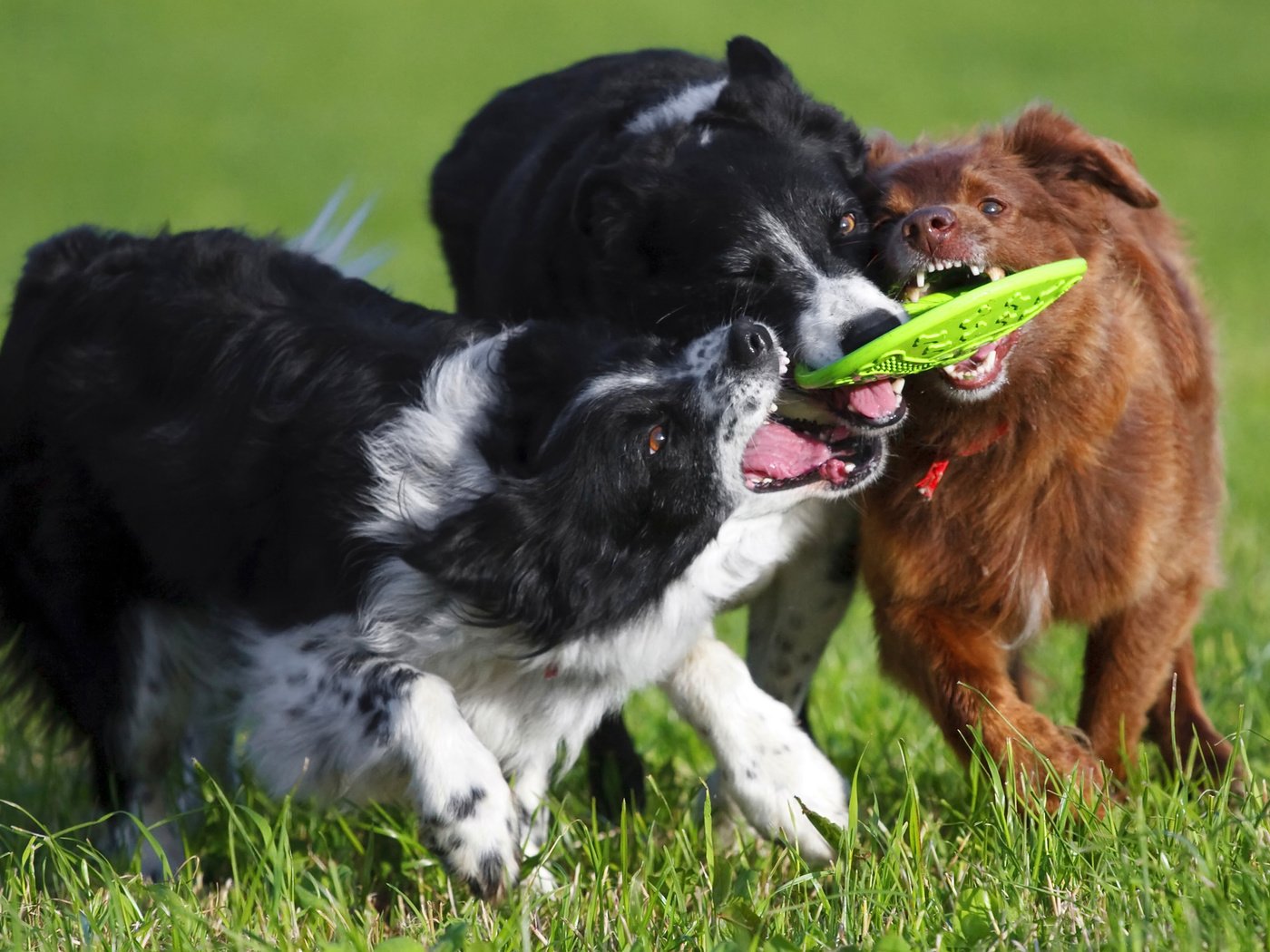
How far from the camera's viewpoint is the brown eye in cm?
349

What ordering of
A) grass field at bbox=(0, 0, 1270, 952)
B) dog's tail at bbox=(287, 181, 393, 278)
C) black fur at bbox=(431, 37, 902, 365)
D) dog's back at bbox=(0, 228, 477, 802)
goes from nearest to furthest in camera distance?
1. grass field at bbox=(0, 0, 1270, 952)
2. dog's back at bbox=(0, 228, 477, 802)
3. black fur at bbox=(431, 37, 902, 365)
4. dog's tail at bbox=(287, 181, 393, 278)

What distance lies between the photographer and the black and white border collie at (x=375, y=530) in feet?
11.4

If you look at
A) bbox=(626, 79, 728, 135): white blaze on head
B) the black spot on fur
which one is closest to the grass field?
the black spot on fur

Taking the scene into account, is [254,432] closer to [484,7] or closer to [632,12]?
[632,12]

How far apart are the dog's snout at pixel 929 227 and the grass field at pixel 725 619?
3.76 feet

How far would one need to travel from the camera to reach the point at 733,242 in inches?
161

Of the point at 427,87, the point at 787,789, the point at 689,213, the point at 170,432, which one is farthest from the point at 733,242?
the point at 427,87

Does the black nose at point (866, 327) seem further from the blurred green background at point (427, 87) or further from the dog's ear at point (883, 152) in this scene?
the blurred green background at point (427, 87)

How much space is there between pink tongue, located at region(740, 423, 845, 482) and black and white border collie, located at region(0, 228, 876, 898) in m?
0.01

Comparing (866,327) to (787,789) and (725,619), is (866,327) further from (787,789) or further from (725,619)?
(725,619)

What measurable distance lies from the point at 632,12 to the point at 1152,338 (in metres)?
25.4

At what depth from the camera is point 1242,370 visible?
1098cm

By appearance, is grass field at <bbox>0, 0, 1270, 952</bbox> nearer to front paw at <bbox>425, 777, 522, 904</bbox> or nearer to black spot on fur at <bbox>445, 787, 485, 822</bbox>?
front paw at <bbox>425, 777, 522, 904</bbox>

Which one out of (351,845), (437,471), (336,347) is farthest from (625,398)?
(351,845)
